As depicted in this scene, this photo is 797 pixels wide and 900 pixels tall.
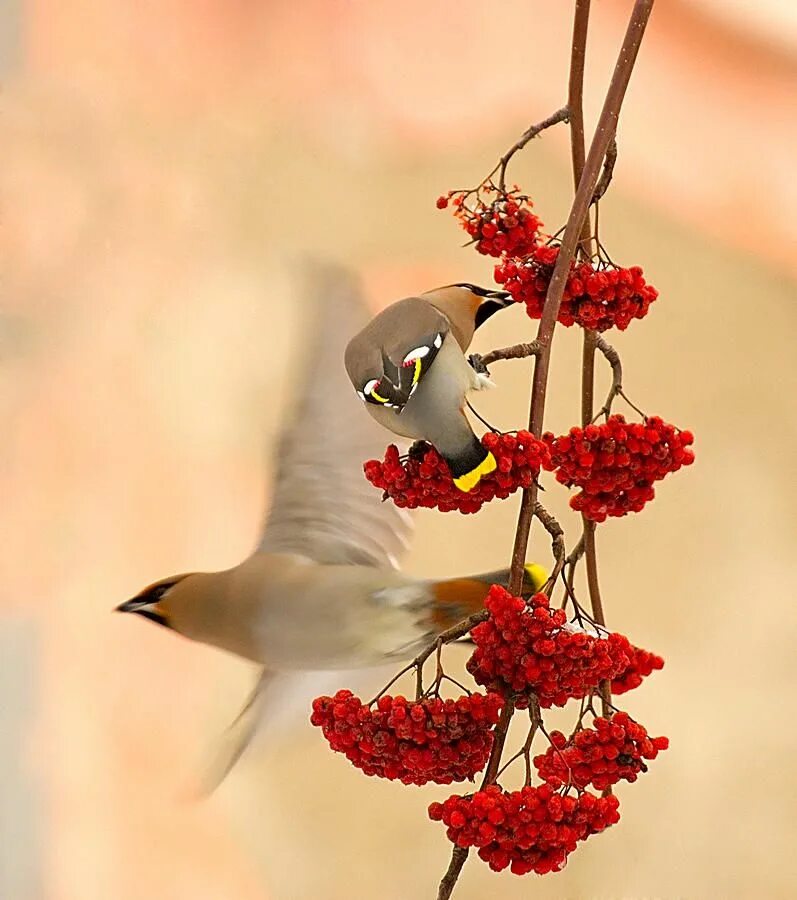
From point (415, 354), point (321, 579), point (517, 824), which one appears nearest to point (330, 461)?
point (321, 579)

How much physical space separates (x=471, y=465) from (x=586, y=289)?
A: 0.30ft

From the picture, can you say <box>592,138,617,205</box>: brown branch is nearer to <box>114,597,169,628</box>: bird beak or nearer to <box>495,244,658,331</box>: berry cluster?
<box>495,244,658,331</box>: berry cluster

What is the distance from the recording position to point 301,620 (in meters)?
0.70

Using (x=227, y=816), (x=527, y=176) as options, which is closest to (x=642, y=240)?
(x=527, y=176)

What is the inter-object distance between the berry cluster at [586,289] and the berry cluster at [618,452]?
4 cm

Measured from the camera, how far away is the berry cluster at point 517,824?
385mm

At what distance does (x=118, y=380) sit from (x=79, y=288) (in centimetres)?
6

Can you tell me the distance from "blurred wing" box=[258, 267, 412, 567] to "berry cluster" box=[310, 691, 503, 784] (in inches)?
10.6

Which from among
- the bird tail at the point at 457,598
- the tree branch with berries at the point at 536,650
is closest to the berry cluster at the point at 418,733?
the tree branch with berries at the point at 536,650

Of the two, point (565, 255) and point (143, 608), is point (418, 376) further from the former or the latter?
point (143, 608)

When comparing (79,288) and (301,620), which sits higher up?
(79,288)

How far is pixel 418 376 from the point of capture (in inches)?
18.1

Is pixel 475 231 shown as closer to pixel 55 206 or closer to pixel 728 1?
pixel 55 206

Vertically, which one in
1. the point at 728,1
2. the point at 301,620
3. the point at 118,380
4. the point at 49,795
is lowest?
the point at 49,795
